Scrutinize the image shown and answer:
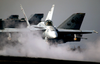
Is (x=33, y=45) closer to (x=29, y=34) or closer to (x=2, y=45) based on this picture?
(x=29, y=34)

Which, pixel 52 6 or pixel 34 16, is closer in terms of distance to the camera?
pixel 52 6

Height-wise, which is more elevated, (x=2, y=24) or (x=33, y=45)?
(x=2, y=24)

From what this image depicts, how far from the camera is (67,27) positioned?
28781 mm

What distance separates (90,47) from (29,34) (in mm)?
10154

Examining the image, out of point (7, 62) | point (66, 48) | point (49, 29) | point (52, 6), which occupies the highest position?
point (52, 6)

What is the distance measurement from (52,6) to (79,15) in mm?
5150

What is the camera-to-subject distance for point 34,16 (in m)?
32.4

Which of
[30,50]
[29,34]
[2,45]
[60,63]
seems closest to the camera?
[60,63]

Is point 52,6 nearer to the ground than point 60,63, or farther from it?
farther from it

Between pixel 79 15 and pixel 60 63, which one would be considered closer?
pixel 60 63

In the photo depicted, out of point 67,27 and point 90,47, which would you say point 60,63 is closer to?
point 90,47

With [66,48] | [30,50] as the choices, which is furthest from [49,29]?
[66,48]

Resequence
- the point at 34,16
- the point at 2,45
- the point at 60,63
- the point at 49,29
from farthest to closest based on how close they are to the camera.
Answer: the point at 34,16 → the point at 2,45 → the point at 49,29 → the point at 60,63

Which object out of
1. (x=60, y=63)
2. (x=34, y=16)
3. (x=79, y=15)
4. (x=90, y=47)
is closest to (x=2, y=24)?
(x=34, y=16)
